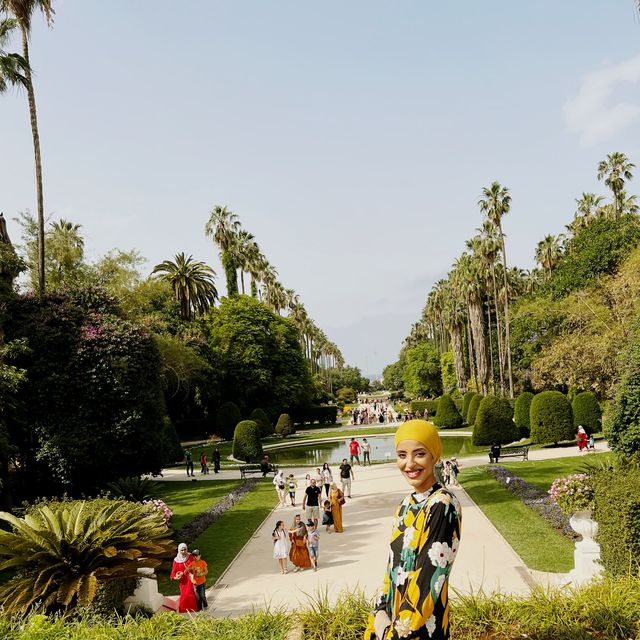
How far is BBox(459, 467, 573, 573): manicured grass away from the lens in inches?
463

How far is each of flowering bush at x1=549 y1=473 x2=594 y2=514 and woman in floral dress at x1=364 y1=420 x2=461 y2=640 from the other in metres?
7.92

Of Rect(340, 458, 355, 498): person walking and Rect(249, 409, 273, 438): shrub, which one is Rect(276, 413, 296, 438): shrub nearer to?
Rect(249, 409, 273, 438): shrub

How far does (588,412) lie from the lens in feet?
101

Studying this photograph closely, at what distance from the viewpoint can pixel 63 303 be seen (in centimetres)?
1988

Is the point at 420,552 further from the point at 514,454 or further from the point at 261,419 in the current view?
the point at 261,419

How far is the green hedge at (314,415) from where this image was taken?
64000mm

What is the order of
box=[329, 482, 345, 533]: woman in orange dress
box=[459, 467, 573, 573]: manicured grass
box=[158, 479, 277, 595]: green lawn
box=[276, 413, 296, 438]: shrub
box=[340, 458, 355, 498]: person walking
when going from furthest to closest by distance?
1. box=[276, 413, 296, 438]: shrub
2. box=[340, 458, 355, 498]: person walking
3. box=[329, 482, 345, 533]: woman in orange dress
4. box=[158, 479, 277, 595]: green lawn
5. box=[459, 467, 573, 573]: manicured grass

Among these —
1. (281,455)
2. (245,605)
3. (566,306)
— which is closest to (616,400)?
(245,605)

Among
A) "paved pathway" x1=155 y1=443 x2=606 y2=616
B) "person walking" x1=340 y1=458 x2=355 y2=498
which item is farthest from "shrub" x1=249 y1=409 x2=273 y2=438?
"paved pathway" x1=155 y1=443 x2=606 y2=616

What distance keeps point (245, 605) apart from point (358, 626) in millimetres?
5883

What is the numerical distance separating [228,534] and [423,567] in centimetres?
1401

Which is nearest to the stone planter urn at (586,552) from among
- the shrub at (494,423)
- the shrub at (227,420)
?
the shrub at (494,423)

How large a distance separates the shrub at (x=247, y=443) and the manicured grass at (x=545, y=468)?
14.5 metres

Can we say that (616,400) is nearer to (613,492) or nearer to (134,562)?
(613,492)
